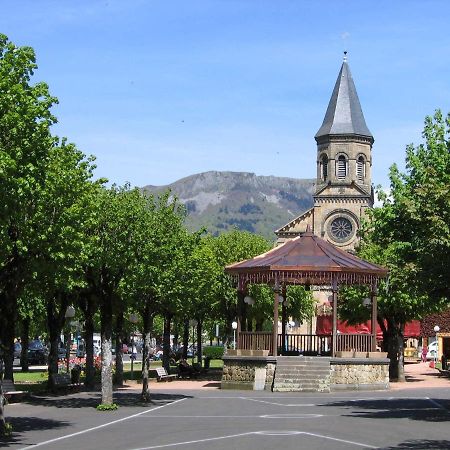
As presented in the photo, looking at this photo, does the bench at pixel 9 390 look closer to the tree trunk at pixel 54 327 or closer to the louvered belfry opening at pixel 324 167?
the tree trunk at pixel 54 327

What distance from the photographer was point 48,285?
31.8 metres

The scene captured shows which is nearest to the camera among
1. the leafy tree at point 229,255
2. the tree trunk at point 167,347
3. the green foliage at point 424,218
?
the green foliage at point 424,218

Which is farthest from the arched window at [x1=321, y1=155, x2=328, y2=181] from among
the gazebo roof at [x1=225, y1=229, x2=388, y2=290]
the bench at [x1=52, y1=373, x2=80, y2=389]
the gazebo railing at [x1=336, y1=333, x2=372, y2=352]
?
the bench at [x1=52, y1=373, x2=80, y2=389]

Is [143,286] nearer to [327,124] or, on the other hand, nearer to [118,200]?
[118,200]

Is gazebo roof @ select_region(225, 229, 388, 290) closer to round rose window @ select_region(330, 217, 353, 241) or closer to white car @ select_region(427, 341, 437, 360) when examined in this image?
white car @ select_region(427, 341, 437, 360)

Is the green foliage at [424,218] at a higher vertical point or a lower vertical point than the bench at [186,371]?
higher

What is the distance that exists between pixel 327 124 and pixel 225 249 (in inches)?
2007

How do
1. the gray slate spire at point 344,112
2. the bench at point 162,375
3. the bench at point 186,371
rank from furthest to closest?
1. the gray slate spire at point 344,112
2. the bench at point 186,371
3. the bench at point 162,375

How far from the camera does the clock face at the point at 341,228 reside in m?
107

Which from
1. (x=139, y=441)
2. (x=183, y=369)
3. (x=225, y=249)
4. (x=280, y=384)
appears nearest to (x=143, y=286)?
(x=280, y=384)

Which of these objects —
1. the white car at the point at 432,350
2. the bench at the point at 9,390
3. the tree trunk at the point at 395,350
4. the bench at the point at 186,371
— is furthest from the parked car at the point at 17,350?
the bench at the point at 9,390

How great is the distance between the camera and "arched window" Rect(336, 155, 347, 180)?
10962 cm

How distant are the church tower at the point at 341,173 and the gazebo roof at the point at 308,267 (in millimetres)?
62434

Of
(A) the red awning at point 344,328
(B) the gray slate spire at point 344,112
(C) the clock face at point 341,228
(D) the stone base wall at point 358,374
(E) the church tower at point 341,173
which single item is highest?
(B) the gray slate spire at point 344,112
